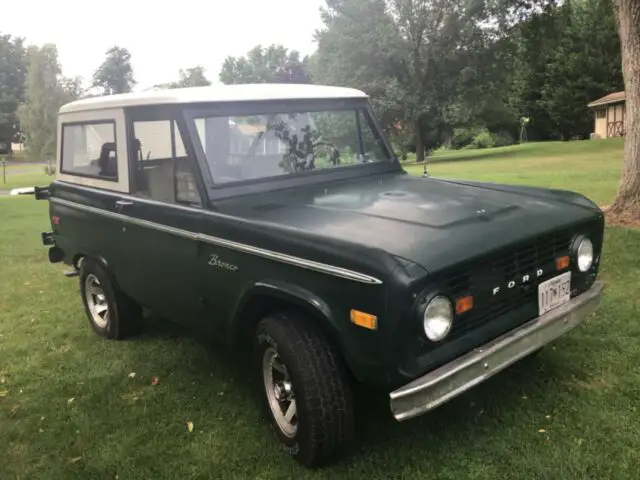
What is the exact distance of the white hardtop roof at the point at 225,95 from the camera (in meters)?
3.78

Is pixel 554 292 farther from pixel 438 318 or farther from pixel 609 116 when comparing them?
pixel 609 116

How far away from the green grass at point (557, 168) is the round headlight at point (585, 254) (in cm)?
769

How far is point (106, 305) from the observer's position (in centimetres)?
490

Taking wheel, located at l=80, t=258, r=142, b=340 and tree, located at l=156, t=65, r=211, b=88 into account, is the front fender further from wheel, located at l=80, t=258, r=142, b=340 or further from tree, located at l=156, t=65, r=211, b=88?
tree, located at l=156, t=65, r=211, b=88

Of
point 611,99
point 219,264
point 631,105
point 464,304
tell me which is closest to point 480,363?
point 464,304

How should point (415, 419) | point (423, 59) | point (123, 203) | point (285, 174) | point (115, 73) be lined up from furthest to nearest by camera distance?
point (115, 73)
point (423, 59)
point (123, 203)
point (285, 174)
point (415, 419)

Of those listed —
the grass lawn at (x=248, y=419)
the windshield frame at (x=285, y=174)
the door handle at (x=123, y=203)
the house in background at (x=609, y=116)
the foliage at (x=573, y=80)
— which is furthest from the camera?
the foliage at (x=573, y=80)

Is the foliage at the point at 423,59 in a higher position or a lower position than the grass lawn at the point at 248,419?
higher

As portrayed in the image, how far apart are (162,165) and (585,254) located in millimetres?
2593

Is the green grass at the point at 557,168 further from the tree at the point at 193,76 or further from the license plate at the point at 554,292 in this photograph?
the tree at the point at 193,76

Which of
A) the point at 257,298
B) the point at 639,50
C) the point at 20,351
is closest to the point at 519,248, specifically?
the point at 257,298

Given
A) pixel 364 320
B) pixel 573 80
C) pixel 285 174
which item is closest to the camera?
pixel 364 320

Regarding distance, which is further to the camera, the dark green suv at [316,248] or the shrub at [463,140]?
the shrub at [463,140]

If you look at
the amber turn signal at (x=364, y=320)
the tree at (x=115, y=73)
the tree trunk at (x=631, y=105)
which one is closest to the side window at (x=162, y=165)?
the amber turn signal at (x=364, y=320)
